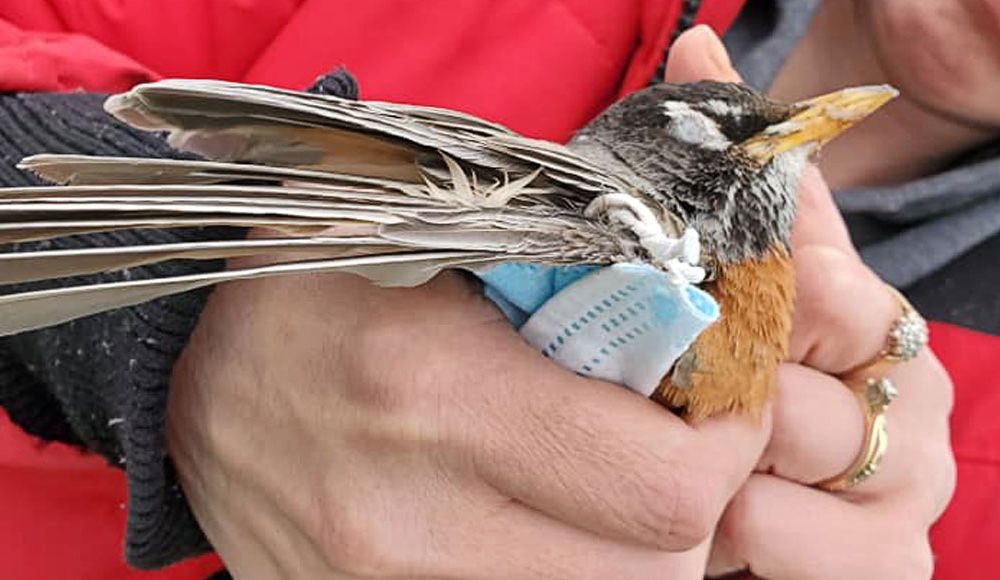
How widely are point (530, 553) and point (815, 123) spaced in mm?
409

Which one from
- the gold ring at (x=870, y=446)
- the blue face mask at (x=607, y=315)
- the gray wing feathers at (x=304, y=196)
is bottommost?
the gold ring at (x=870, y=446)

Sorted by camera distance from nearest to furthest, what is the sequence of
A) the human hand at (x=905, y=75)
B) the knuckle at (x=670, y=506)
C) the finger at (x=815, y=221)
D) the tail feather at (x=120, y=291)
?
the tail feather at (x=120, y=291) → the knuckle at (x=670, y=506) → the finger at (x=815, y=221) → the human hand at (x=905, y=75)

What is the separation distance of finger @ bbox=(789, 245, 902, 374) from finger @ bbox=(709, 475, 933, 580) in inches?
4.8

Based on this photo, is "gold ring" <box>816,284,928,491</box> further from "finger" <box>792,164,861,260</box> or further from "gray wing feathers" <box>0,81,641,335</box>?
"gray wing feathers" <box>0,81,641,335</box>

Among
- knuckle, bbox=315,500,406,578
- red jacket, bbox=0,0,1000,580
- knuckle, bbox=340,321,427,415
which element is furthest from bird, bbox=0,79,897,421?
red jacket, bbox=0,0,1000,580

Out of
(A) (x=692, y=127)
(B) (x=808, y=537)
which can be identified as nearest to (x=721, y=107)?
(A) (x=692, y=127)

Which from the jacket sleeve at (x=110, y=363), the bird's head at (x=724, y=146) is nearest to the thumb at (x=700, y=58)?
the bird's head at (x=724, y=146)

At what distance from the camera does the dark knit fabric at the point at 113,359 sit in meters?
0.70

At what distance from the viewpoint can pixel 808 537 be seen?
84 cm

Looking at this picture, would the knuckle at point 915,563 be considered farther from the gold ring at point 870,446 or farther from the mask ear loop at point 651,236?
the mask ear loop at point 651,236

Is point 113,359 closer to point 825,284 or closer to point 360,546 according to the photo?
point 360,546

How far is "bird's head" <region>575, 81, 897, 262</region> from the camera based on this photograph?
2.54 ft

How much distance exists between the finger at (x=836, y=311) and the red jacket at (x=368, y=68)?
235 millimetres

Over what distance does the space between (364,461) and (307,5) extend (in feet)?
2.08
